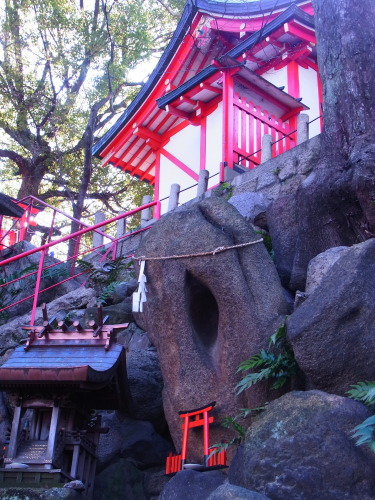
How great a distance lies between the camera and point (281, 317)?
5625mm

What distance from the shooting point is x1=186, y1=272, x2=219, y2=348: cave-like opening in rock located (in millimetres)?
6211

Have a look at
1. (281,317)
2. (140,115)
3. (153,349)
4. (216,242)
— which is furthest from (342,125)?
(140,115)

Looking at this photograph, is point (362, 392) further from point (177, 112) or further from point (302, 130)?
point (177, 112)

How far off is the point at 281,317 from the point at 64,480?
2.41m

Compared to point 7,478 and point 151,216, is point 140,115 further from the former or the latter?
point 7,478

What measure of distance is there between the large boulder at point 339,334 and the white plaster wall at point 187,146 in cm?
889

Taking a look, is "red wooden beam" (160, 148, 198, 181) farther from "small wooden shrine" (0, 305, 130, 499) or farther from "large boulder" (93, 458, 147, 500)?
"large boulder" (93, 458, 147, 500)

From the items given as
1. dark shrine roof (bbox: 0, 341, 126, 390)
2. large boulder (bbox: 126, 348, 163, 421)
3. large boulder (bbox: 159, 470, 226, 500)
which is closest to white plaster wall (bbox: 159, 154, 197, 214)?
large boulder (bbox: 126, 348, 163, 421)

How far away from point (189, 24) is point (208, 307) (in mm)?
8677

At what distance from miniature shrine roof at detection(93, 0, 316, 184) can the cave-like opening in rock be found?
5.80 meters

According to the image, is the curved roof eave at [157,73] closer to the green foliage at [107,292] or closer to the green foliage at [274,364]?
the green foliage at [107,292]

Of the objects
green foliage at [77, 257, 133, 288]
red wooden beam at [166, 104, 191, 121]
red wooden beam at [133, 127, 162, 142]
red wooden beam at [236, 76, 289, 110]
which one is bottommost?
green foliage at [77, 257, 133, 288]

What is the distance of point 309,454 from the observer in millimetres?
4078

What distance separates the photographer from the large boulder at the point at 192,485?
4.43 meters
